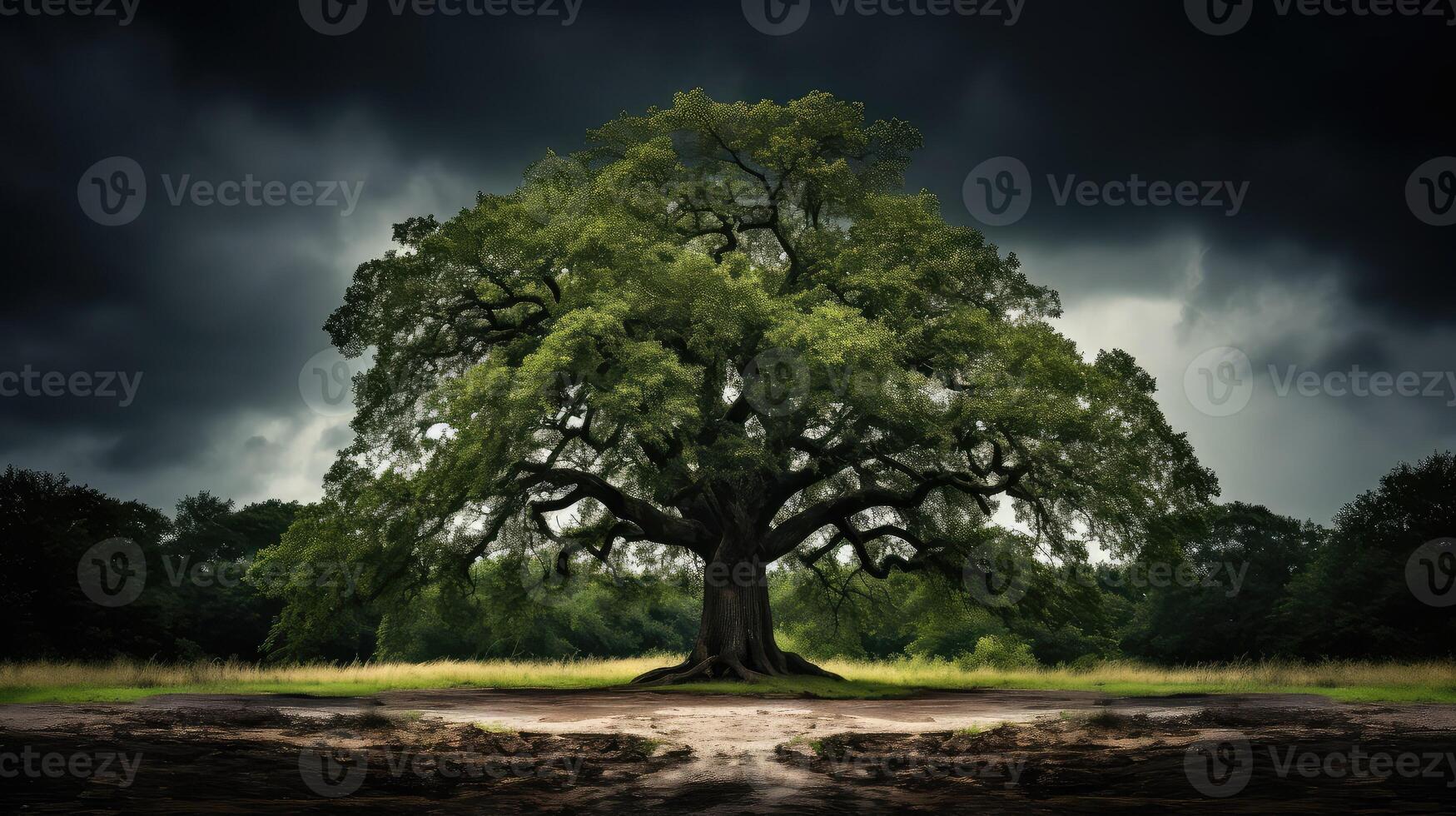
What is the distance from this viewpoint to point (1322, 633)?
37.2 metres

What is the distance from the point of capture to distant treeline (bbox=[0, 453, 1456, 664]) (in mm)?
29844

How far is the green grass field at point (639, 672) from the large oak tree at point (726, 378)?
2.39 m

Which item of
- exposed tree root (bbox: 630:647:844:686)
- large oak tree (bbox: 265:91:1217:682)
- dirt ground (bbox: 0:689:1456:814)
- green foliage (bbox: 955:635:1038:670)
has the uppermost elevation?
large oak tree (bbox: 265:91:1217:682)

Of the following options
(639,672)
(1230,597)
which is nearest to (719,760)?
(639,672)

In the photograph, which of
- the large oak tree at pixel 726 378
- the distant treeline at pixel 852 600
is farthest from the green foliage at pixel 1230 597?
the large oak tree at pixel 726 378

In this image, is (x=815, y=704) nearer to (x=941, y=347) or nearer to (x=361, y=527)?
(x=941, y=347)

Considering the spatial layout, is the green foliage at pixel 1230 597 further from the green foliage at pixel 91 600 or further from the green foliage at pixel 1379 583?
the green foliage at pixel 91 600

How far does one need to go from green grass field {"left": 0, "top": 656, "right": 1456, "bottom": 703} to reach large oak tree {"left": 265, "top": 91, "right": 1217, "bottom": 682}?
7.83 feet

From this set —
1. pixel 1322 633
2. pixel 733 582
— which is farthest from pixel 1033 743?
pixel 1322 633

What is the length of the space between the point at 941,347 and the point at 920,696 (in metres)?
9.21

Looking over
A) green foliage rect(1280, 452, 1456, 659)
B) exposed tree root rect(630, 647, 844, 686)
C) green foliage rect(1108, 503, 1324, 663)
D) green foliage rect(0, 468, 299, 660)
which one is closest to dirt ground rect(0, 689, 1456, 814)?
exposed tree root rect(630, 647, 844, 686)

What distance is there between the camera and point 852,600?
36188 mm

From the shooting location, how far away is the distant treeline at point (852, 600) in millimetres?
29844

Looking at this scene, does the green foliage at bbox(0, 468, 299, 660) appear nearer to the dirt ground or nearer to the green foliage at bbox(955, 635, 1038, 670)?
the dirt ground
